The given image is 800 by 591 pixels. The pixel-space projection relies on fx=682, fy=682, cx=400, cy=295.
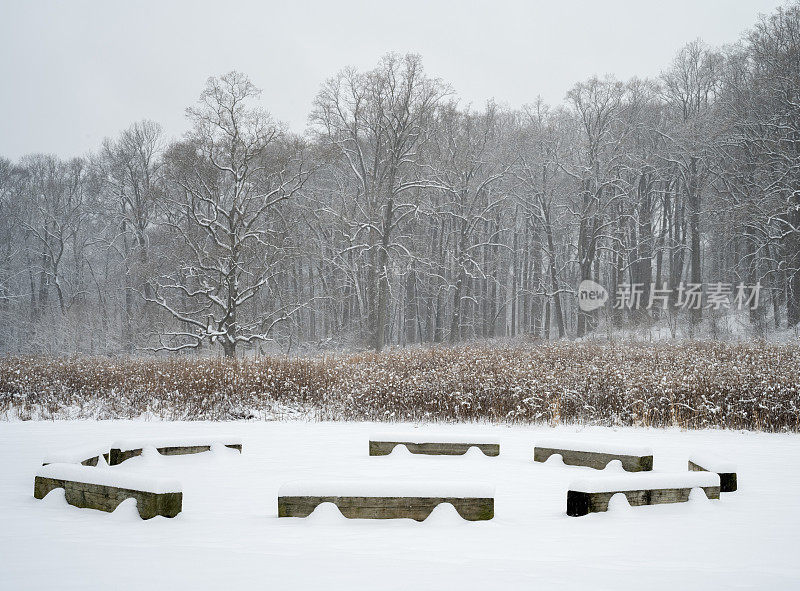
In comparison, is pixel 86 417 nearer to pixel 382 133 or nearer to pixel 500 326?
pixel 382 133

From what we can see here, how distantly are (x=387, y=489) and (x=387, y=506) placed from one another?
0.40 feet

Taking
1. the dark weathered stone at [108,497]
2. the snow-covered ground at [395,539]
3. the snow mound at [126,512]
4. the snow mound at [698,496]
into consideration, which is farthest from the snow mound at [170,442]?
the snow mound at [698,496]

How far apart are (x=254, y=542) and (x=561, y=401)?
9.04 m

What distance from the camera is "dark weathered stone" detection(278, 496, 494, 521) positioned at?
5.14 meters

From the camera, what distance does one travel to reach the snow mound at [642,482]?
5441mm

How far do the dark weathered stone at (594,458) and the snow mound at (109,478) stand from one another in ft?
14.6

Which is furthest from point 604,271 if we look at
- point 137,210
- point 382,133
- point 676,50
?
point 137,210

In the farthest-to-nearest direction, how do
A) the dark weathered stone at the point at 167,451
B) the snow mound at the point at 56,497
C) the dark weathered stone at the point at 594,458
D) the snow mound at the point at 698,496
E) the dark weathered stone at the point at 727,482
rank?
the dark weathered stone at the point at 167,451
the dark weathered stone at the point at 594,458
the dark weathered stone at the point at 727,482
the snow mound at the point at 698,496
the snow mound at the point at 56,497

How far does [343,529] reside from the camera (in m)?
4.93

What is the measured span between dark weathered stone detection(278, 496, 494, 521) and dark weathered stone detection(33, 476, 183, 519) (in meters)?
0.82

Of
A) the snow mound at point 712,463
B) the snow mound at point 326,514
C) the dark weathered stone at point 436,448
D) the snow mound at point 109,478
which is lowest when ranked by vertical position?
the dark weathered stone at point 436,448

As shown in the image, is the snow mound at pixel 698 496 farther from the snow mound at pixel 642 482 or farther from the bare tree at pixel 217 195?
the bare tree at pixel 217 195

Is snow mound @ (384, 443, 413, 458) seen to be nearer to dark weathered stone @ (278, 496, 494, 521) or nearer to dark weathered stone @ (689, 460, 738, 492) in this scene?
dark weathered stone @ (278, 496, 494, 521)

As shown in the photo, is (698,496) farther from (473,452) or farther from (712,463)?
(473,452)
